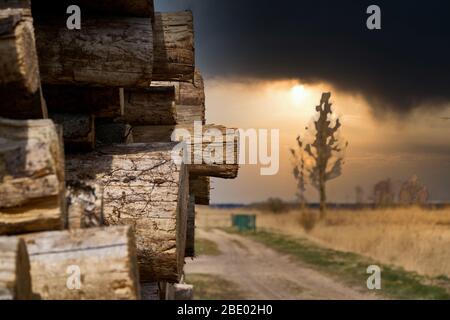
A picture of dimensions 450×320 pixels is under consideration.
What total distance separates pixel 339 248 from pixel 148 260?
16203mm

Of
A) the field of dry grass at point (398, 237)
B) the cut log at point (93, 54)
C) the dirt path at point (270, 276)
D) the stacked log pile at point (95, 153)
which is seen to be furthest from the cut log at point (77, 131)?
the field of dry grass at point (398, 237)

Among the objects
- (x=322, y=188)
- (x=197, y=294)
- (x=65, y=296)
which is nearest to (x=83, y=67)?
(x=65, y=296)

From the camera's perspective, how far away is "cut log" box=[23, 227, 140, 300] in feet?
5.54

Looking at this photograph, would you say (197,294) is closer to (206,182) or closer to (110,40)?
(206,182)

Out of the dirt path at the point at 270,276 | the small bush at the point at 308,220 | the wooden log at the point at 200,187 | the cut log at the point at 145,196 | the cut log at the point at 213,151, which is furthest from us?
the small bush at the point at 308,220

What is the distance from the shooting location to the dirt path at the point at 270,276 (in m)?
10.9

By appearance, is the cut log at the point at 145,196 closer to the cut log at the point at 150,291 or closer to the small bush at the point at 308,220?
the cut log at the point at 150,291

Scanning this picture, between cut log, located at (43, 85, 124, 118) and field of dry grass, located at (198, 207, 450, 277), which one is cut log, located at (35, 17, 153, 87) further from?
field of dry grass, located at (198, 207, 450, 277)

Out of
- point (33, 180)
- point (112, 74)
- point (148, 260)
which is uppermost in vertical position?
point (112, 74)

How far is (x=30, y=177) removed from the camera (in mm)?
1677

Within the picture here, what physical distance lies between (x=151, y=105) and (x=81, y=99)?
1055 mm

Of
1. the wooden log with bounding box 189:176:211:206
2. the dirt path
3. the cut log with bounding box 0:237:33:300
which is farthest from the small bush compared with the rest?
the cut log with bounding box 0:237:33:300

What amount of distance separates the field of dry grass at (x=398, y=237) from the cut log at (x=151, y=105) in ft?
30.5

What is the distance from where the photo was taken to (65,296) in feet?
5.63
